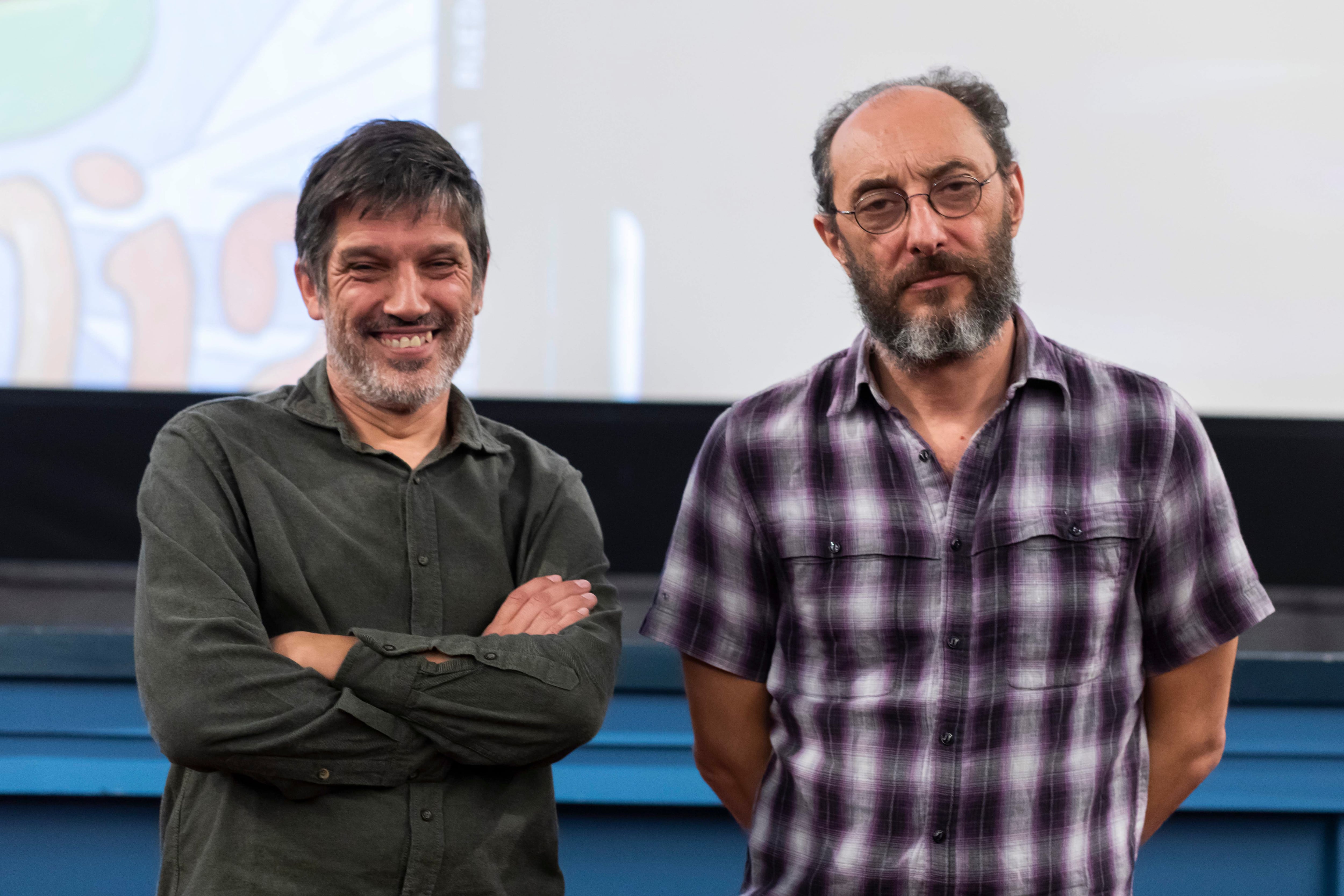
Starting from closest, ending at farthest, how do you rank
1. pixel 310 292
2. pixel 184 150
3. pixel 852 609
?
pixel 852 609
pixel 310 292
pixel 184 150

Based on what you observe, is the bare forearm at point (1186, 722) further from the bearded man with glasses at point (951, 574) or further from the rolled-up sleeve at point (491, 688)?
the rolled-up sleeve at point (491, 688)

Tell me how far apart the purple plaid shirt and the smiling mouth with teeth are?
1.37 feet

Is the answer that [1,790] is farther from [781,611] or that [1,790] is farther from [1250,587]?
[1250,587]

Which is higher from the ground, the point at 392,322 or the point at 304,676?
the point at 392,322

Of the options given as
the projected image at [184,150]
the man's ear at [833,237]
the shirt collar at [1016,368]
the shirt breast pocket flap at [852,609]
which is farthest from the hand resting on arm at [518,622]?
the projected image at [184,150]

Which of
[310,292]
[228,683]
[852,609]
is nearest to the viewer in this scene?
[228,683]

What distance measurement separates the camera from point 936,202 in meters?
1.24

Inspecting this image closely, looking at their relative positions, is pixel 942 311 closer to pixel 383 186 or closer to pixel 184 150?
pixel 383 186

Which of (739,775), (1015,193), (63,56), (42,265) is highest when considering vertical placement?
(63,56)

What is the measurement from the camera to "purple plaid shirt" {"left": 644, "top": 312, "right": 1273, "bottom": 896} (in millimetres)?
1165

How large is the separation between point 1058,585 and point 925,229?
17.4 inches

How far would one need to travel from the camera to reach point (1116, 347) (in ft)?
8.18

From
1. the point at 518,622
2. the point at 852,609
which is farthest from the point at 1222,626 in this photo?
the point at 518,622

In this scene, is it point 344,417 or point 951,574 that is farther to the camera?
point 344,417
